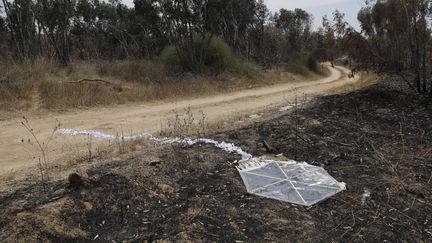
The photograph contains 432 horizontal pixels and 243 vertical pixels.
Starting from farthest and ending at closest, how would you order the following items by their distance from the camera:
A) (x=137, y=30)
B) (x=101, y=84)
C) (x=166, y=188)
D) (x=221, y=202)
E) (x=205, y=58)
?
(x=137, y=30) < (x=205, y=58) < (x=101, y=84) < (x=166, y=188) < (x=221, y=202)

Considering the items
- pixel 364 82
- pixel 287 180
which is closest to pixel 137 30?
pixel 364 82

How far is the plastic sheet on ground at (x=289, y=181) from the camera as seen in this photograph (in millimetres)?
4316

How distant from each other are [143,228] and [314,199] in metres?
1.68

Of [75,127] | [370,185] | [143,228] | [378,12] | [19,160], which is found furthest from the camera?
[378,12]

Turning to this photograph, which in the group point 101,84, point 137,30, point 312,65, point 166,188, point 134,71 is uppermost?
point 137,30

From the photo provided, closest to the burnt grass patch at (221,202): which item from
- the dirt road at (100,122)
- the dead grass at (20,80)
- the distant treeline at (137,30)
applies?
the dirt road at (100,122)

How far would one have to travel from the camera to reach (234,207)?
13.2 feet

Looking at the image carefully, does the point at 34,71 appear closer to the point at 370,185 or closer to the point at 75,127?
the point at 75,127

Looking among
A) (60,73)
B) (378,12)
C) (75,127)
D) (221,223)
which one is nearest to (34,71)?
(60,73)

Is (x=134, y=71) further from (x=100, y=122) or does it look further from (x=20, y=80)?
(x=100, y=122)

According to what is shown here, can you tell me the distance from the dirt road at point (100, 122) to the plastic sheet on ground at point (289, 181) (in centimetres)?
277

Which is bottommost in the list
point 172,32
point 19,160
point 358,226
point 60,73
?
point 358,226

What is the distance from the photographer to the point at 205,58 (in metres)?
17.8

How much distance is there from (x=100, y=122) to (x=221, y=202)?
17.1 ft
